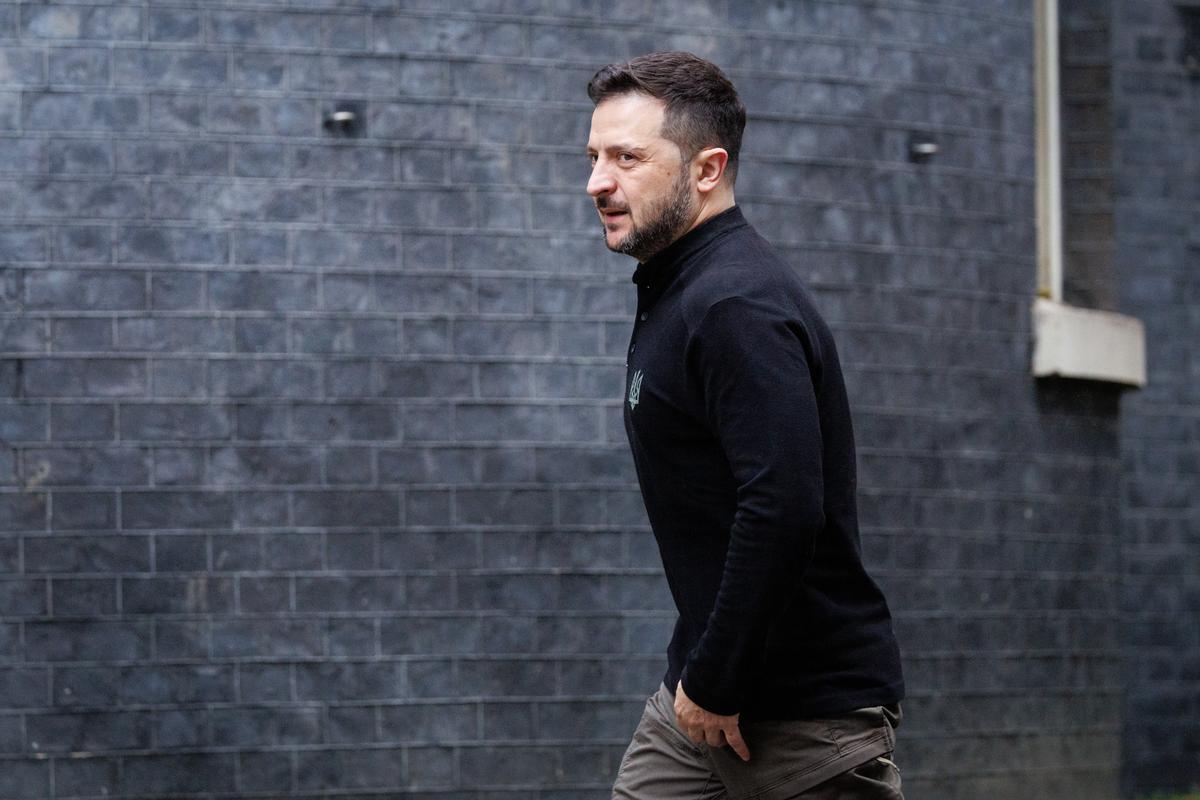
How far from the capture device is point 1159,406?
9.29 meters

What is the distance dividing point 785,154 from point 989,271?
117 cm

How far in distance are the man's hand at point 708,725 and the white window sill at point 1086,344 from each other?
17.0 ft

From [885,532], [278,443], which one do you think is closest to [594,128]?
[278,443]

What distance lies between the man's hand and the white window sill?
17.0 ft

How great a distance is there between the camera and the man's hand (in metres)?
3.17

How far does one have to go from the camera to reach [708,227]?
341cm

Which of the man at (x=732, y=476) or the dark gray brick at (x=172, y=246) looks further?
the dark gray brick at (x=172, y=246)

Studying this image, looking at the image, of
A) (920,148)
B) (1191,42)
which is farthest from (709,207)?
(1191,42)

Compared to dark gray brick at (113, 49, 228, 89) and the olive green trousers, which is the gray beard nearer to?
the olive green trousers

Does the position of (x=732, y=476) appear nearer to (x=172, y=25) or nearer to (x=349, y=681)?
(x=349, y=681)

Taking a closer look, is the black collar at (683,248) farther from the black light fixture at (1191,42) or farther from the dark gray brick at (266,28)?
the black light fixture at (1191,42)

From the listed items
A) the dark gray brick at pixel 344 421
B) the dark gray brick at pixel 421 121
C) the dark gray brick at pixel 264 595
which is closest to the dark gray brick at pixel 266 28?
the dark gray brick at pixel 421 121

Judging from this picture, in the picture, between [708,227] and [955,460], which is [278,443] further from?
[708,227]

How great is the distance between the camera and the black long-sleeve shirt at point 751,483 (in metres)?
3.01
